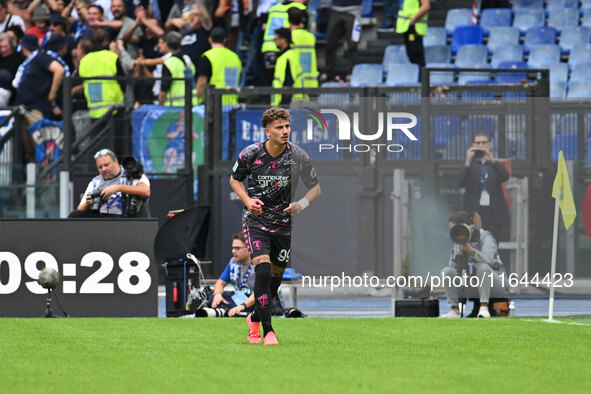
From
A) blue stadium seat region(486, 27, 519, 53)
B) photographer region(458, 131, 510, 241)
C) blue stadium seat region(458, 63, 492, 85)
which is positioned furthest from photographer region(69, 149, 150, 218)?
blue stadium seat region(486, 27, 519, 53)

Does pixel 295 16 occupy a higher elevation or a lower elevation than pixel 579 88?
higher

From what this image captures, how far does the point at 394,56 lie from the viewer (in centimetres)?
2383

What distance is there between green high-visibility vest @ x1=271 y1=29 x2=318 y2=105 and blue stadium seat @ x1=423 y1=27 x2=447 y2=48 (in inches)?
161

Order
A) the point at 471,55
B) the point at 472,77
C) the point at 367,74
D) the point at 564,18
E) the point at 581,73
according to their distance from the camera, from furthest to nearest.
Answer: the point at 564,18, the point at 367,74, the point at 471,55, the point at 581,73, the point at 472,77

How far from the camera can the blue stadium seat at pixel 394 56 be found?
23.8 metres

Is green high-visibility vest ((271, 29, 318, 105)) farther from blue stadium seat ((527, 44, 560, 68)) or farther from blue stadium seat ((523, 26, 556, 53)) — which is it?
blue stadium seat ((523, 26, 556, 53))

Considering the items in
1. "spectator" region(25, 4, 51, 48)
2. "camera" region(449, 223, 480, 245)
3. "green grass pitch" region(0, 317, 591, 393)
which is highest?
"spectator" region(25, 4, 51, 48)

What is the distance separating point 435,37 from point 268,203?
48.1 ft

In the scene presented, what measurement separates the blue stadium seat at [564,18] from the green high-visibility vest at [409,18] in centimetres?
343

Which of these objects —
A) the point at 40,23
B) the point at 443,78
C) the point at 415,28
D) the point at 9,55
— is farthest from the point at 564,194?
the point at 40,23

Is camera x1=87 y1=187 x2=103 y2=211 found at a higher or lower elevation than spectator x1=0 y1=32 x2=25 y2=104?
lower

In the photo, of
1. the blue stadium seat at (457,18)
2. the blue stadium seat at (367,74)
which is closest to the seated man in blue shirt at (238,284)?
the blue stadium seat at (367,74)

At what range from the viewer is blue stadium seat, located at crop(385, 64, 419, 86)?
890 inches

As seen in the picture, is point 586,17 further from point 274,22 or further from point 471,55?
point 274,22
